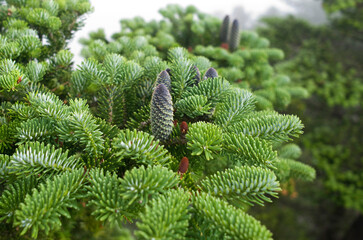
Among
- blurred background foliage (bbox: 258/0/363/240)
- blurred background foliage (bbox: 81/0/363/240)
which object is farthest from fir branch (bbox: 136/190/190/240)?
blurred background foliage (bbox: 258/0/363/240)

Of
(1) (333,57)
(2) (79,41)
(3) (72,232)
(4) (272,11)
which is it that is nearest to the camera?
(3) (72,232)

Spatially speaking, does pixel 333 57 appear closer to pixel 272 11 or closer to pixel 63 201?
pixel 272 11

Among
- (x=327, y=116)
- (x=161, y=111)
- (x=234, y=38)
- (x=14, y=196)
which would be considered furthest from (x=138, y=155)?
(x=327, y=116)

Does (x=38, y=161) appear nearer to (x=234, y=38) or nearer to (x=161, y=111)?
(x=161, y=111)

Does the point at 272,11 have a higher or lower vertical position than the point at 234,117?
higher

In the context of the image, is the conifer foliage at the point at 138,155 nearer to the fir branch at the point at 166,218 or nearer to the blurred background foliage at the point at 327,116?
the fir branch at the point at 166,218

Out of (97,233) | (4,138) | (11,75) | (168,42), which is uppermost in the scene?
(168,42)

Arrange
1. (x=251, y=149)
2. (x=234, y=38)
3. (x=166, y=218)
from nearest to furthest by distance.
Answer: (x=166, y=218)
(x=251, y=149)
(x=234, y=38)

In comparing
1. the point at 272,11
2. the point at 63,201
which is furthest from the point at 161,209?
the point at 272,11
